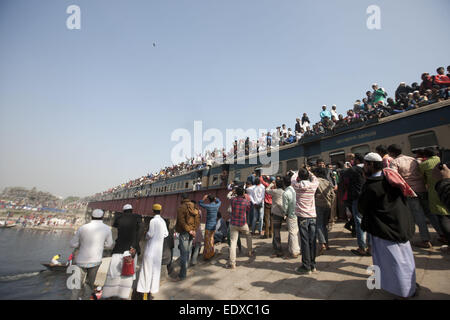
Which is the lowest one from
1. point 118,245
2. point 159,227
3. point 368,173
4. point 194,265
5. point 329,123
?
point 194,265

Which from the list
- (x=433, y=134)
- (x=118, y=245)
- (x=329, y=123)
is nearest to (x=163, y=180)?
(x=329, y=123)

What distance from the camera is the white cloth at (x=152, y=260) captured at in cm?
394

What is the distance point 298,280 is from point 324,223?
5.58 ft

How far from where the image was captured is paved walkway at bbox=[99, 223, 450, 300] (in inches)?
122

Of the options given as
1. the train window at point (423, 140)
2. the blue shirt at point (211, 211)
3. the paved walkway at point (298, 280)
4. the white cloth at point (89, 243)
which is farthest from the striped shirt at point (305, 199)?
the train window at point (423, 140)

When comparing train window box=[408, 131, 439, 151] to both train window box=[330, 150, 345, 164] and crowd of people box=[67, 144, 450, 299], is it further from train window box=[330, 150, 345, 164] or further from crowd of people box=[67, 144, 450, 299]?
crowd of people box=[67, 144, 450, 299]

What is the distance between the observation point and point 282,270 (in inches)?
167

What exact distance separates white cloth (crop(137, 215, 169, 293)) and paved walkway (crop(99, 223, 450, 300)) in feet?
1.03

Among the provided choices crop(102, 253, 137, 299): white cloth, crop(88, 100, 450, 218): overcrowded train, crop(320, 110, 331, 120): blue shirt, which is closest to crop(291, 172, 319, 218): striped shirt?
crop(102, 253, 137, 299): white cloth

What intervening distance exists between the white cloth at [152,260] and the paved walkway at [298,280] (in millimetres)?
314

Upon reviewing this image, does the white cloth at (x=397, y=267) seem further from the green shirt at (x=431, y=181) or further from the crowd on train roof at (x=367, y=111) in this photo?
the crowd on train roof at (x=367, y=111)
